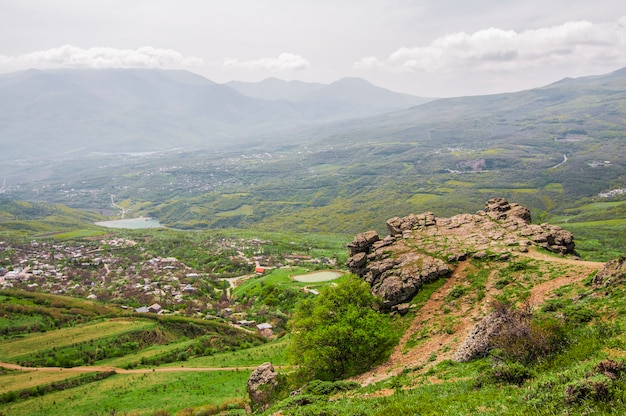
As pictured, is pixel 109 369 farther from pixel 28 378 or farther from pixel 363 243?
pixel 363 243

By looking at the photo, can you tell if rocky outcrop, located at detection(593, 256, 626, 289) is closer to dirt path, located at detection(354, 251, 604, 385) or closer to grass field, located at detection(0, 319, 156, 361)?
dirt path, located at detection(354, 251, 604, 385)

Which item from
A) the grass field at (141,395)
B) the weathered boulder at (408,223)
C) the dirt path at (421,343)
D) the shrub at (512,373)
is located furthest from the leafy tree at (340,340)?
the weathered boulder at (408,223)

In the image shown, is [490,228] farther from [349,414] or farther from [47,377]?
[47,377]

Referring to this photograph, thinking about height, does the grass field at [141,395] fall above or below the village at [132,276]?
above

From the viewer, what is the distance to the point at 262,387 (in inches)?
1506

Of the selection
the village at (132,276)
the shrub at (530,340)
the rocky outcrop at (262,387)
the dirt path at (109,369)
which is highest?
the shrub at (530,340)

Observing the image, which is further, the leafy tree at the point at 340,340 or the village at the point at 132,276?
the village at the point at 132,276

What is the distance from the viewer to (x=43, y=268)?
468 feet

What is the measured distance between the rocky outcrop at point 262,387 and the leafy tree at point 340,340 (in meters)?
3.09

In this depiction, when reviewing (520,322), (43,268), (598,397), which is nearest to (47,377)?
(520,322)

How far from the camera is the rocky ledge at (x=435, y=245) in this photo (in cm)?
4441

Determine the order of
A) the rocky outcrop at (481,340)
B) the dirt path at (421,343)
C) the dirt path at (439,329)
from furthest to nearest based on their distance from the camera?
the dirt path at (421,343) → the dirt path at (439,329) → the rocky outcrop at (481,340)

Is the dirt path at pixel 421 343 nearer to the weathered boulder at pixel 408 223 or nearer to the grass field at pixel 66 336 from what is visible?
the weathered boulder at pixel 408 223

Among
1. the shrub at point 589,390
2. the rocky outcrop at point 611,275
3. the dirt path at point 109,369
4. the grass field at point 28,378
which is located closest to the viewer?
the shrub at point 589,390
